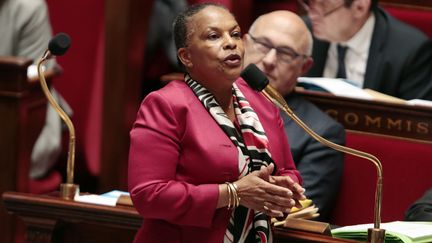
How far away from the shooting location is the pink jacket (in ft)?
4.79

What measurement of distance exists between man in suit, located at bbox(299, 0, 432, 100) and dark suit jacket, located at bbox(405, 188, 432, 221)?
698 millimetres

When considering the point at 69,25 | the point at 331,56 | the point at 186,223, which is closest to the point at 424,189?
the point at 331,56

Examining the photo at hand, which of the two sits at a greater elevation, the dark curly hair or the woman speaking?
the dark curly hair

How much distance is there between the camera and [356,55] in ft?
8.73

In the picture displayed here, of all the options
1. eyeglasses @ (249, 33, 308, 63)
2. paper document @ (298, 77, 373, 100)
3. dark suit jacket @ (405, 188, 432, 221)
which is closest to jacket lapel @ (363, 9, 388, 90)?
paper document @ (298, 77, 373, 100)

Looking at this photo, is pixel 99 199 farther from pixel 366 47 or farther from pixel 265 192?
pixel 366 47

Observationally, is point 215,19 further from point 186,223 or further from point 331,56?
point 331,56

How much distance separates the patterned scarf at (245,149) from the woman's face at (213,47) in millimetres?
27

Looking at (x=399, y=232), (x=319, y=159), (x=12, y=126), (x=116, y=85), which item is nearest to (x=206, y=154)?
(x=399, y=232)

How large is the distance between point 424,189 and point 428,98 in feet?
1.50

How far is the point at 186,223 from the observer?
1475 millimetres

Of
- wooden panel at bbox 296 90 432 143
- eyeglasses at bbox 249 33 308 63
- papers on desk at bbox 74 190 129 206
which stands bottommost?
papers on desk at bbox 74 190 129 206

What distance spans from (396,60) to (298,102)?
52 cm

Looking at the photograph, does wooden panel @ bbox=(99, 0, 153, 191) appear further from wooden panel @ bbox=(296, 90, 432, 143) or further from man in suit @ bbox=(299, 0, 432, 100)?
wooden panel @ bbox=(296, 90, 432, 143)
